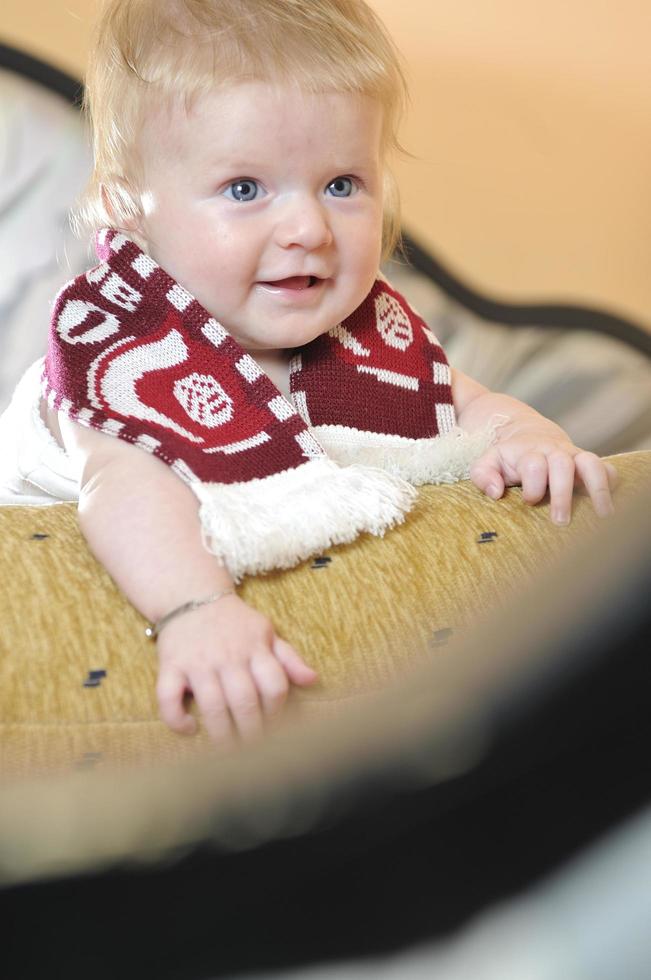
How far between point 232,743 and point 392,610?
4.8 inches

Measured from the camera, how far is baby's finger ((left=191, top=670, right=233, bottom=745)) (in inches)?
21.8

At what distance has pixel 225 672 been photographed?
58 centimetres

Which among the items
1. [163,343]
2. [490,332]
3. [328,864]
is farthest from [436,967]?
[490,332]

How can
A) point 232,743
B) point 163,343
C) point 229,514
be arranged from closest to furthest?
point 232,743 < point 229,514 < point 163,343

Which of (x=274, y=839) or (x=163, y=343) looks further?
(x=163, y=343)

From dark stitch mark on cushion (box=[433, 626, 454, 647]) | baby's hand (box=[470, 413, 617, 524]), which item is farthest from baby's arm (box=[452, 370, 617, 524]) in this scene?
dark stitch mark on cushion (box=[433, 626, 454, 647])

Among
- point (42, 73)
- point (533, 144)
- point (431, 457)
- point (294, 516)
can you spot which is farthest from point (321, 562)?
point (533, 144)

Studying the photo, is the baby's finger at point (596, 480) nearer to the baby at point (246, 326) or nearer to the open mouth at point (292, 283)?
the baby at point (246, 326)

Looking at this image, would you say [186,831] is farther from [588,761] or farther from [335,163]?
[335,163]

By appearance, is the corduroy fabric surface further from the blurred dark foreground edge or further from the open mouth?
the open mouth

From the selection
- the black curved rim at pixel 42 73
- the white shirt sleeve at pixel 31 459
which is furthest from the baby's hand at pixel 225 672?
the black curved rim at pixel 42 73

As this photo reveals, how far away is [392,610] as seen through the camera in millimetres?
606

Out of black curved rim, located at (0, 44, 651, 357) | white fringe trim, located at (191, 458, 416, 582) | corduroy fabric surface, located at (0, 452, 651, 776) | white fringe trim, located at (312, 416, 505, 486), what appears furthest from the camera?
black curved rim, located at (0, 44, 651, 357)

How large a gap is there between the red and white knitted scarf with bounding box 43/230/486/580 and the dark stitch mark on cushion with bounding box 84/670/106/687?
0.37 feet
